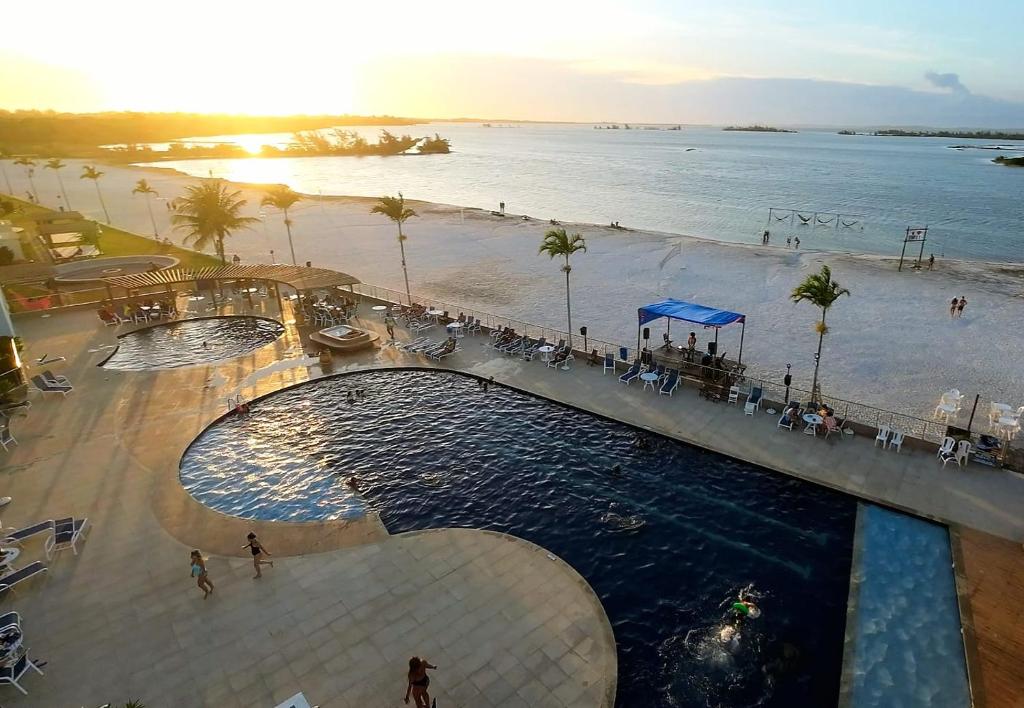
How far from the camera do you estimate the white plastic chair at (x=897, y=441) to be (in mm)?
17156

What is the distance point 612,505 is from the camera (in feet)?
51.3

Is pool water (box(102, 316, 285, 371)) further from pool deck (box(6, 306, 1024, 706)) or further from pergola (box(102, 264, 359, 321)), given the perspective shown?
pool deck (box(6, 306, 1024, 706))

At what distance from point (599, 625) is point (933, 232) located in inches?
3063

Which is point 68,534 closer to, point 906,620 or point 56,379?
point 56,379

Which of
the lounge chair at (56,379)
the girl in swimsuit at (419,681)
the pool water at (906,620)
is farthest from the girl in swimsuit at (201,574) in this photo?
the lounge chair at (56,379)

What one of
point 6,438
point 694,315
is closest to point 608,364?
point 694,315

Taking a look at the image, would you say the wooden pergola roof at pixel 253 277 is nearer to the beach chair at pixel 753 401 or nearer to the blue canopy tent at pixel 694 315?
the blue canopy tent at pixel 694 315

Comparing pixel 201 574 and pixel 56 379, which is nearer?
pixel 201 574

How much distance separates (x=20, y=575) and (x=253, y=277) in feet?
72.5

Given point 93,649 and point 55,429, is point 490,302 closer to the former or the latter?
Answer: point 55,429

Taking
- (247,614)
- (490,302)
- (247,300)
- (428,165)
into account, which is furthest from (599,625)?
(428,165)

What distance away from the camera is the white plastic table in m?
18.2

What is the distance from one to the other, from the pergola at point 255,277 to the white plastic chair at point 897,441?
83.0 feet

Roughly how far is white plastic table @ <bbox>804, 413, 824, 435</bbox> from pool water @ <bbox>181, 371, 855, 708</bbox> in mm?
2945
